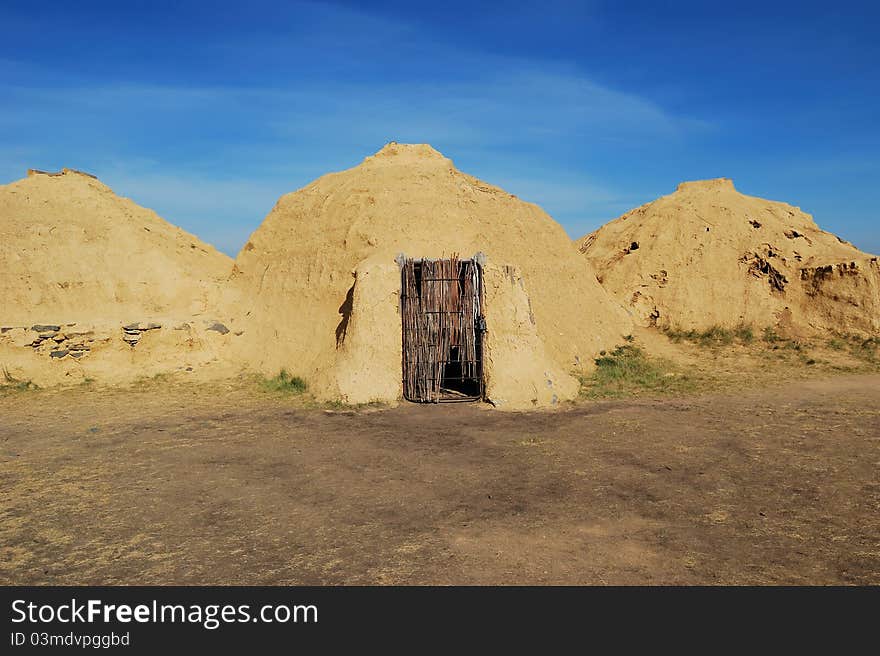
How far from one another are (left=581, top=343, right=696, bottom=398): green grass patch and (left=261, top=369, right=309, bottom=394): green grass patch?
6.07 m

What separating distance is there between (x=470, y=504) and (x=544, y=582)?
6.39ft

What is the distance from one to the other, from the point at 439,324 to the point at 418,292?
82 centimetres

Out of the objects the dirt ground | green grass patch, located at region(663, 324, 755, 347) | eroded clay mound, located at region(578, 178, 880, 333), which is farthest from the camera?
eroded clay mound, located at region(578, 178, 880, 333)

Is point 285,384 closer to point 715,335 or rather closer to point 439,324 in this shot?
point 439,324

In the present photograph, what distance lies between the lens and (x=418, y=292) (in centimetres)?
1262

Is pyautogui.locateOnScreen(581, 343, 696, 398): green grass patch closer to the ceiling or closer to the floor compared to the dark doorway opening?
closer to the floor

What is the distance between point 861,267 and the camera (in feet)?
58.1

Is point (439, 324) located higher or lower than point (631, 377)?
higher

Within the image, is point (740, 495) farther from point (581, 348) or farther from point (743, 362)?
point (743, 362)

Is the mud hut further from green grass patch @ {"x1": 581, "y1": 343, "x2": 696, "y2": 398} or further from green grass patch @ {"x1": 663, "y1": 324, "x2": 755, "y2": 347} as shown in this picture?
green grass patch @ {"x1": 663, "y1": 324, "x2": 755, "y2": 347}

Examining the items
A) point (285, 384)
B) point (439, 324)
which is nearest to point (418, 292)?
point (439, 324)

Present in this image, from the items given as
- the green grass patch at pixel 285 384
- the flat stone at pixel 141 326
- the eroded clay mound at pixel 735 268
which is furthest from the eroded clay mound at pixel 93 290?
the eroded clay mound at pixel 735 268

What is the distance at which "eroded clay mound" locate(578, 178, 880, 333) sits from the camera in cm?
1788

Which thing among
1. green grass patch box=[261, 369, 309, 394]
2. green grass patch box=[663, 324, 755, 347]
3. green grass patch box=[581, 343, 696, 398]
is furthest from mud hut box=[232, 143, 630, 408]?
green grass patch box=[663, 324, 755, 347]
